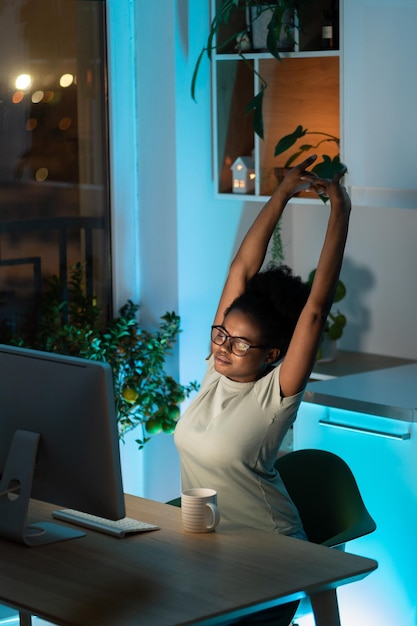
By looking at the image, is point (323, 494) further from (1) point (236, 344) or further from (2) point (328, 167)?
(2) point (328, 167)

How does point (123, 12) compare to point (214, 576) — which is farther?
point (123, 12)

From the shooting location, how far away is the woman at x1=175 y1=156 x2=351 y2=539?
2.59 metres

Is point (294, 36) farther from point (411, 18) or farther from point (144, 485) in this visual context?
point (144, 485)

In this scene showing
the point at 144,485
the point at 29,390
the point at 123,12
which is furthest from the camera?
the point at 144,485

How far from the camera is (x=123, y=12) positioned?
413 centimetres

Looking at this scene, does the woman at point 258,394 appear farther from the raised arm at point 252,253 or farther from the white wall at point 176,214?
the white wall at point 176,214

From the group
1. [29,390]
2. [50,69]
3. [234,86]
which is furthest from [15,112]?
[29,390]

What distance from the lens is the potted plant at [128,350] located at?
13.2ft

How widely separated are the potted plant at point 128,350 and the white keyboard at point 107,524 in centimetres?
143

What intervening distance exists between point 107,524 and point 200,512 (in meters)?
0.23

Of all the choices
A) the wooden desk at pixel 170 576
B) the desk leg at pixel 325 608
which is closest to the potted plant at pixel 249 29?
the wooden desk at pixel 170 576

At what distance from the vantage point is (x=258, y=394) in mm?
2627

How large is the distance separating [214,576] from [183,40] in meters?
2.45

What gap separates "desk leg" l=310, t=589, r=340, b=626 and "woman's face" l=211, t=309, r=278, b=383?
26.1 inches
